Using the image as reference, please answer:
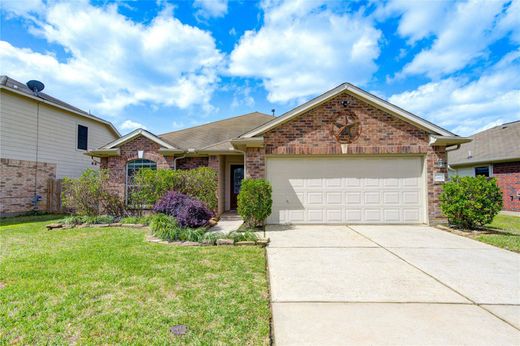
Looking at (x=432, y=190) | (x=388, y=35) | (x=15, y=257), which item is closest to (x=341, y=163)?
(x=432, y=190)

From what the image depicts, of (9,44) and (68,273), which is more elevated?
(9,44)

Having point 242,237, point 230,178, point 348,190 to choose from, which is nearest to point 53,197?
point 230,178

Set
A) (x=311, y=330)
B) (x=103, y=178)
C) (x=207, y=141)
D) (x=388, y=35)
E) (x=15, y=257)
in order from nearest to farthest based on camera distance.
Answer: (x=311, y=330) < (x=15, y=257) < (x=103, y=178) < (x=388, y=35) < (x=207, y=141)

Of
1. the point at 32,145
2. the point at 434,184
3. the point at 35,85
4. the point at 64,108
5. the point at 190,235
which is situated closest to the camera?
Answer: the point at 190,235

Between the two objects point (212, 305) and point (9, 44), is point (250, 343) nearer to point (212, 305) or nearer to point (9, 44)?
point (212, 305)

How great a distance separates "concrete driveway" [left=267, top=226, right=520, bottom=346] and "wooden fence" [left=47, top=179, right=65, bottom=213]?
12.8 meters

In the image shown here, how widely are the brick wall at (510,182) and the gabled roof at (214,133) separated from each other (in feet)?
44.7

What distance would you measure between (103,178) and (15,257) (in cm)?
511

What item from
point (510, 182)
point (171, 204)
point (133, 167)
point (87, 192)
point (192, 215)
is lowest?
point (192, 215)

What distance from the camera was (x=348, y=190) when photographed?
9211 mm

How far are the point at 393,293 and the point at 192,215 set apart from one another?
565 cm

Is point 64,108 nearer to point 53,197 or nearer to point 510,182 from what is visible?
point 53,197

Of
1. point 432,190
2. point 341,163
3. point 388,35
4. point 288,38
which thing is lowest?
point 432,190

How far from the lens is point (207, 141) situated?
42.0 feet
